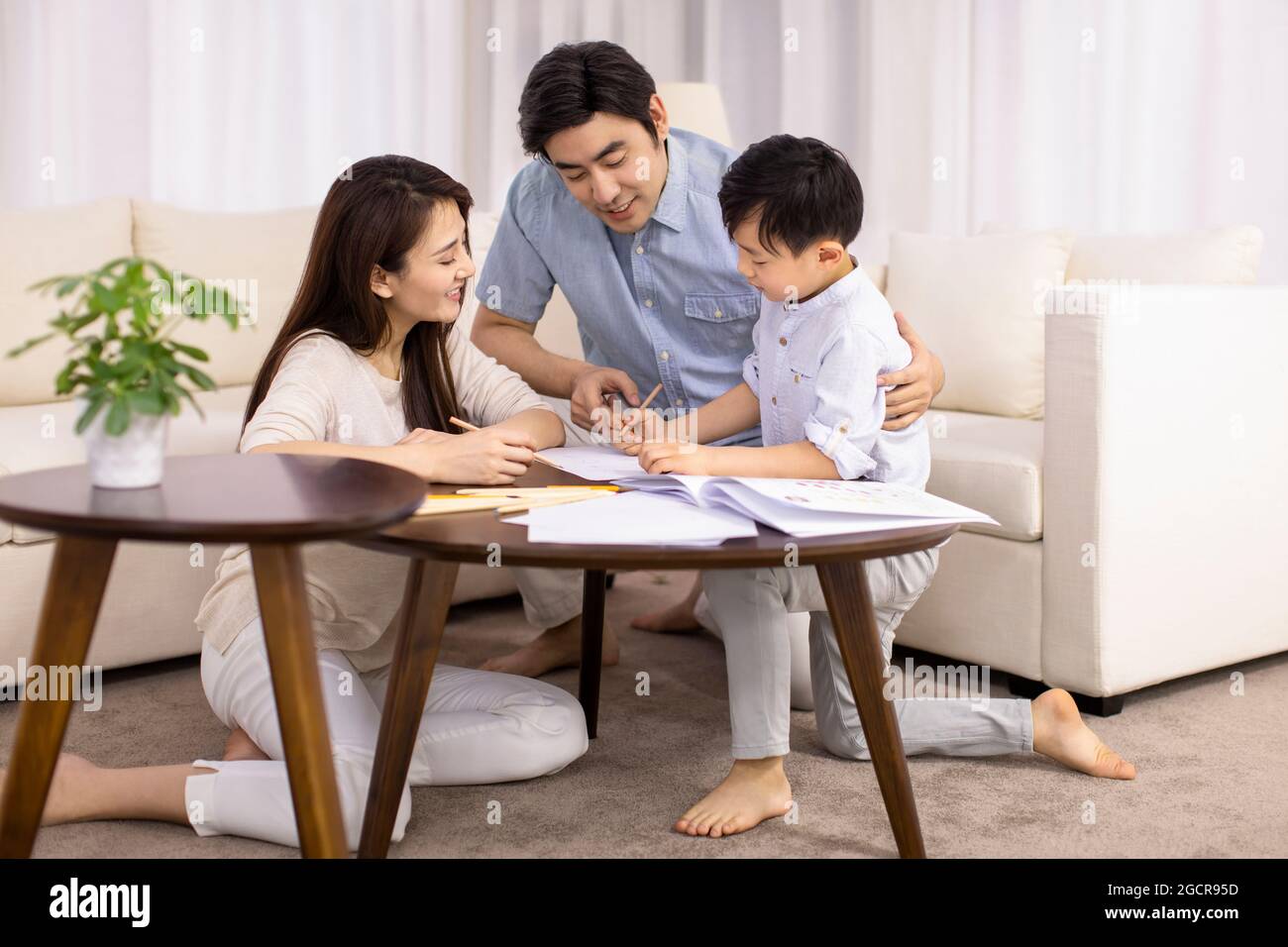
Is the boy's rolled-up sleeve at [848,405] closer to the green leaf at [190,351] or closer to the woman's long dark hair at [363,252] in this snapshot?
the woman's long dark hair at [363,252]

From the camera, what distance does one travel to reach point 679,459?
1404 millimetres

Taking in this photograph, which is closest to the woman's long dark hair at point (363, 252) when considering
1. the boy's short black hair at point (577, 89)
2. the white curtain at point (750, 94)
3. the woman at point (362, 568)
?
the woman at point (362, 568)

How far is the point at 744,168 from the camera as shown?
1.50 metres

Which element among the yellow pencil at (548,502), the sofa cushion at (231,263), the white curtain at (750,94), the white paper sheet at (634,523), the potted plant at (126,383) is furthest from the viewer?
the white curtain at (750,94)

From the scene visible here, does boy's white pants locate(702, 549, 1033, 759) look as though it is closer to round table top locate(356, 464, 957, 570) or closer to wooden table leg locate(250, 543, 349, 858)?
round table top locate(356, 464, 957, 570)

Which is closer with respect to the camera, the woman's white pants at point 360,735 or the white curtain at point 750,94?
the woman's white pants at point 360,735

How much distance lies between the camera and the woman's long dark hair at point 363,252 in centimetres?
162

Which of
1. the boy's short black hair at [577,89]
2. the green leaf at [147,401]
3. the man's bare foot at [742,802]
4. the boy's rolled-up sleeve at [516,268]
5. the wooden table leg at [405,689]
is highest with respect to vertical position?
the boy's short black hair at [577,89]

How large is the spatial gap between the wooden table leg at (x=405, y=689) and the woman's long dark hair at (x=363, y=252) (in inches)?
16.9

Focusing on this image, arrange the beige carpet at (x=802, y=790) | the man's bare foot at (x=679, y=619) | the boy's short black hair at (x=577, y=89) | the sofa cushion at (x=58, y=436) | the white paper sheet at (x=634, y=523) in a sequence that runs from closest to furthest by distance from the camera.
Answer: the white paper sheet at (x=634, y=523) < the beige carpet at (x=802, y=790) < the boy's short black hair at (x=577, y=89) < the sofa cushion at (x=58, y=436) < the man's bare foot at (x=679, y=619)

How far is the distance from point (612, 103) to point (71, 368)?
0.93m

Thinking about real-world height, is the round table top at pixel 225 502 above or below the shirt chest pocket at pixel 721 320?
below
